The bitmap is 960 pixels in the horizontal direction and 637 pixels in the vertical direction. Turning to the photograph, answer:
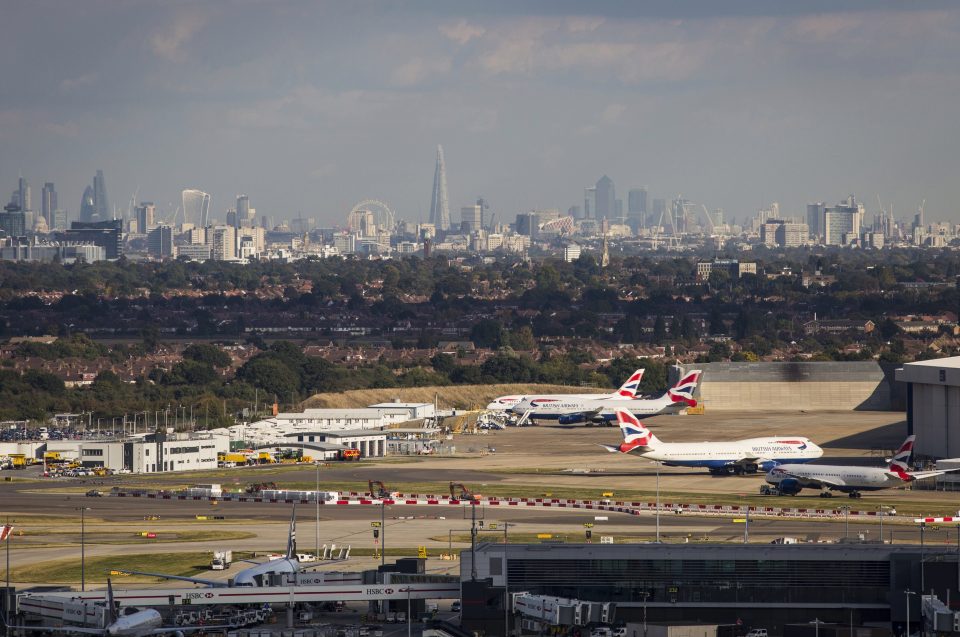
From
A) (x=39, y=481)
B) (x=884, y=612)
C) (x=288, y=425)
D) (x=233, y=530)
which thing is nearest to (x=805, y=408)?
(x=288, y=425)

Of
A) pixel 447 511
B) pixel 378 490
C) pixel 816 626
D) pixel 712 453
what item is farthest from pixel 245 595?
pixel 712 453

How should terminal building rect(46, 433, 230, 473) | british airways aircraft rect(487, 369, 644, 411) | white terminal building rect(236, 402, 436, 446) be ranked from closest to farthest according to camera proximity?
terminal building rect(46, 433, 230, 473) < white terminal building rect(236, 402, 436, 446) < british airways aircraft rect(487, 369, 644, 411)

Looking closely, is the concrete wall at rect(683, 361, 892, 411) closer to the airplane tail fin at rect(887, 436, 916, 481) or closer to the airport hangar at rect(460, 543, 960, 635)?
the airplane tail fin at rect(887, 436, 916, 481)

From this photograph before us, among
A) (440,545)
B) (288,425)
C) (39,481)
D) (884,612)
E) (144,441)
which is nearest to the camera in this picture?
(884,612)

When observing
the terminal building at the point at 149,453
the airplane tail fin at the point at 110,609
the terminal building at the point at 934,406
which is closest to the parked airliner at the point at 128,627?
the airplane tail fin at the point at 110,609

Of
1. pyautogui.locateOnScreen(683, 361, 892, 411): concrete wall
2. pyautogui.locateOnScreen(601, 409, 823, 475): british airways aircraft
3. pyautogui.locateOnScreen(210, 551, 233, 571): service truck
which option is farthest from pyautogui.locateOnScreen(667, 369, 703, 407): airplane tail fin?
pyautogui.locateOnScreen(210, 551, 233, 571): service truck

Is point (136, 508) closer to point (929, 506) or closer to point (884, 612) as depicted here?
point (929, 506)
